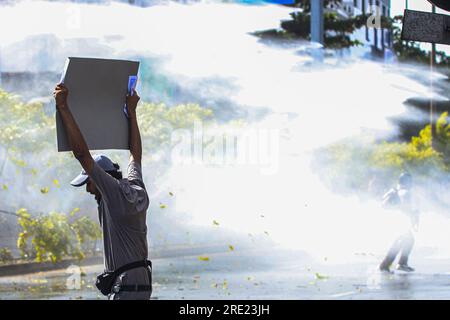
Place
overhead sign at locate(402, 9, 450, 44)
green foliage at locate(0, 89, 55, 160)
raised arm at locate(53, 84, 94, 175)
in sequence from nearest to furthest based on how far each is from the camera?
raised arm at locate(53, 84, 94, 175) < overhead sign at locate(402, 9, 450, 44) < green foliage at locate(0, 89, 55, 160)

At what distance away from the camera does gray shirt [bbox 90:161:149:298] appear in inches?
146

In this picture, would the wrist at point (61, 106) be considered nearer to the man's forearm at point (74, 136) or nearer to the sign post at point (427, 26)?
the man's forearm at point (74, 136)

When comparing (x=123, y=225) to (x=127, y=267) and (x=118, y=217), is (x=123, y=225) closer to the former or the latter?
(x=118, y=217)

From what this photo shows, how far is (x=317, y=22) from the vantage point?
341 inches

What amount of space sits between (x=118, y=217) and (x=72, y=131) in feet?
1.08

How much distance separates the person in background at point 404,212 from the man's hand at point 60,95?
5.37 m

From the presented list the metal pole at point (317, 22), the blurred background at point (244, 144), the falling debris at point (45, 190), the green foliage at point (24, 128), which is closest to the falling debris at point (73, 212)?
the blurred background at point (244, 144)

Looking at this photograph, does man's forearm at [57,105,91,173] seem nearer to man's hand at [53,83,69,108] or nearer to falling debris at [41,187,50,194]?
man's hand at [53,83,69,108]

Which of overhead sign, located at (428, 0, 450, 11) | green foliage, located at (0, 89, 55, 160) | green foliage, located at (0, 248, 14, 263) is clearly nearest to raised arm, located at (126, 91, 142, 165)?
overhead sign, located at (428, 0, 450, 11)

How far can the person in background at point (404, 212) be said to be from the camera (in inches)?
345

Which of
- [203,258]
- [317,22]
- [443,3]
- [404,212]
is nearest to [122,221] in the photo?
[443,3]

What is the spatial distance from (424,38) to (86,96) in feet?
4.23
